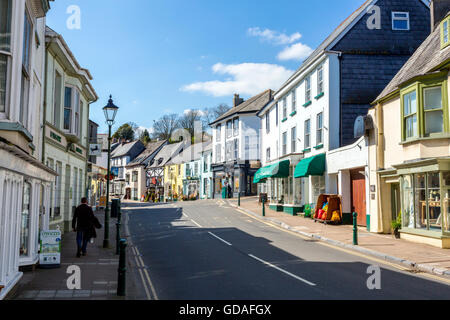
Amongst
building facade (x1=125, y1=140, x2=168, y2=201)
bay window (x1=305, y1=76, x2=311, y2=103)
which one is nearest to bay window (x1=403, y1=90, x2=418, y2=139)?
bay window (x1=305, y1=76, x2=311, y2=103)

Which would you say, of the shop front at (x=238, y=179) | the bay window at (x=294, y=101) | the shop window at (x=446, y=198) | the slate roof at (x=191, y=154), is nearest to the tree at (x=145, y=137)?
the slate roof at (x=191, y=154)

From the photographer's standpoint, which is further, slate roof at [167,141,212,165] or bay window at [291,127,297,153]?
slate roof at [167,141,212,165]

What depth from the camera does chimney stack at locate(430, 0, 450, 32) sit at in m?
19.4

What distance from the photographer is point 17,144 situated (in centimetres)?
883

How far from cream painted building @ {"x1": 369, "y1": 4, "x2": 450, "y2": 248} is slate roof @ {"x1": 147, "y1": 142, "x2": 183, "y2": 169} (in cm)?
5301

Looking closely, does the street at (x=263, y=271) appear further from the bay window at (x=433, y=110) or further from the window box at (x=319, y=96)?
the window box at (x=319, y=96)

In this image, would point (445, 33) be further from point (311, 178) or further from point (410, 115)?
point (311, 178)

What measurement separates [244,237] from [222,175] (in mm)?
35791

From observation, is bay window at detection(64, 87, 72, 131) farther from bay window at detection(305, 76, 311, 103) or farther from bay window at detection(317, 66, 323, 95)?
bay window at detection(305, 76, 311, 103)

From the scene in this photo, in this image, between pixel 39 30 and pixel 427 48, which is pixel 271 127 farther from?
pixel 39 30

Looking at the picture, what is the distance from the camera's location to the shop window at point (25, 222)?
33.0 feet

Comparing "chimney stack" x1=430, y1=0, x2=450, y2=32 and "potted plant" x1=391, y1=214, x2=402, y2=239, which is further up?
"chimney stack" x1=430, y1=0, x2=450, y2=32
